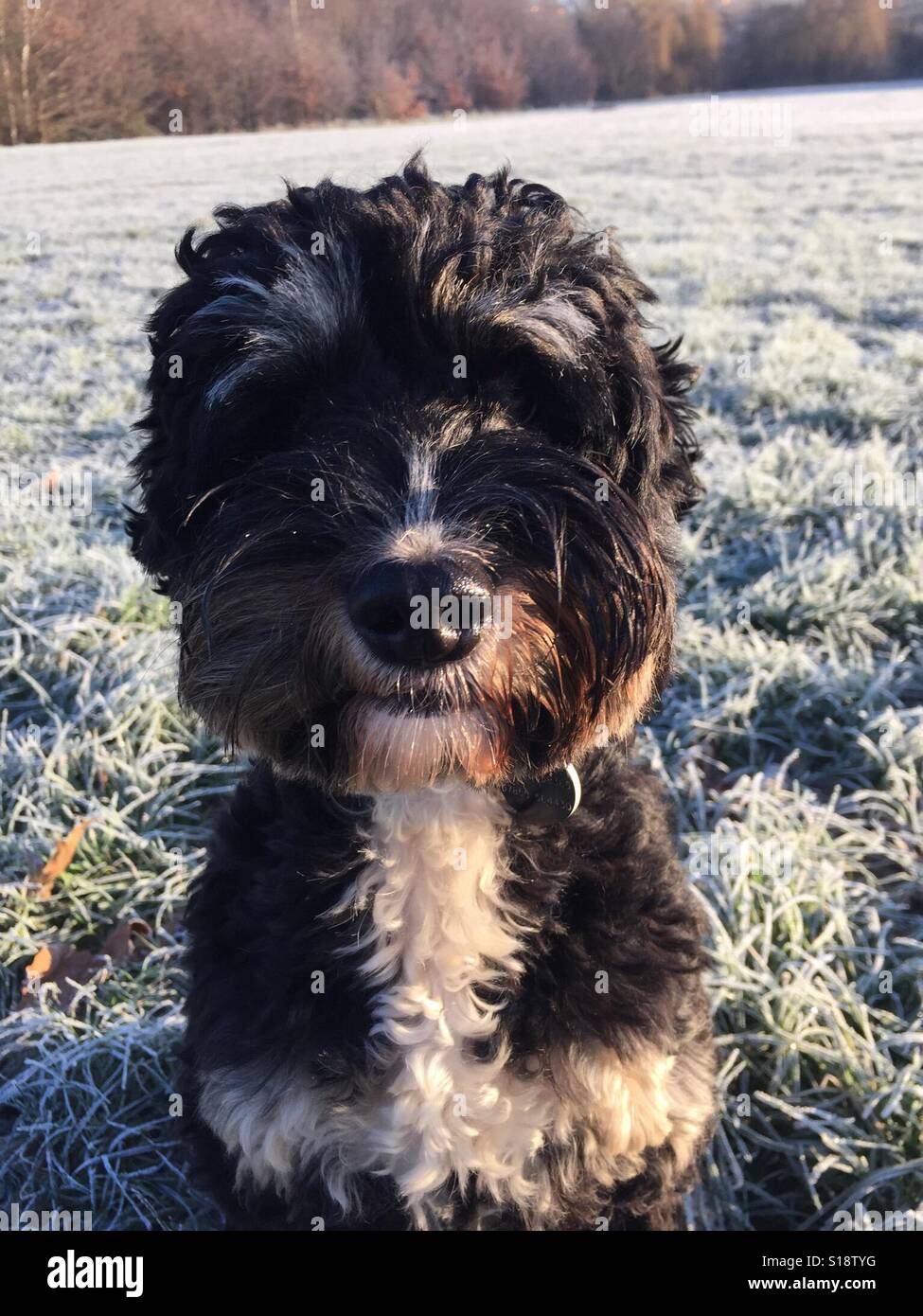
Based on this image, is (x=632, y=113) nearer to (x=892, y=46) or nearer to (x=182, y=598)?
(x=892, y=46)

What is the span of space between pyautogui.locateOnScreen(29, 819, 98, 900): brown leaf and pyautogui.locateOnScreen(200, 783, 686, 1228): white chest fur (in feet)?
5.32

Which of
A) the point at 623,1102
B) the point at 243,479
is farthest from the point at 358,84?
the point at 623,1102

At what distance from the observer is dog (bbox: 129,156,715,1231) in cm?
195

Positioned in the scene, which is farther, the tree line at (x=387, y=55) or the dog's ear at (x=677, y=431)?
the tree line at (x=387, y=55)

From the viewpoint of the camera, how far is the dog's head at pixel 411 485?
1890mm

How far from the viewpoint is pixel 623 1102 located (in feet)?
7.26

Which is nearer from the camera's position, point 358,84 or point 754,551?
point 754,551

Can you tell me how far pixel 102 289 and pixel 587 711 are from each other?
631cm

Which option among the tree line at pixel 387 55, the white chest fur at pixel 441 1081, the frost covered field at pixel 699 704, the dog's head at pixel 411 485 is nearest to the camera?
the dog's head at pixel 411 485

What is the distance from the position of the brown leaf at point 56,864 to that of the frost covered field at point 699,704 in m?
0.03

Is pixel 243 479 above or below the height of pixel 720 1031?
above
